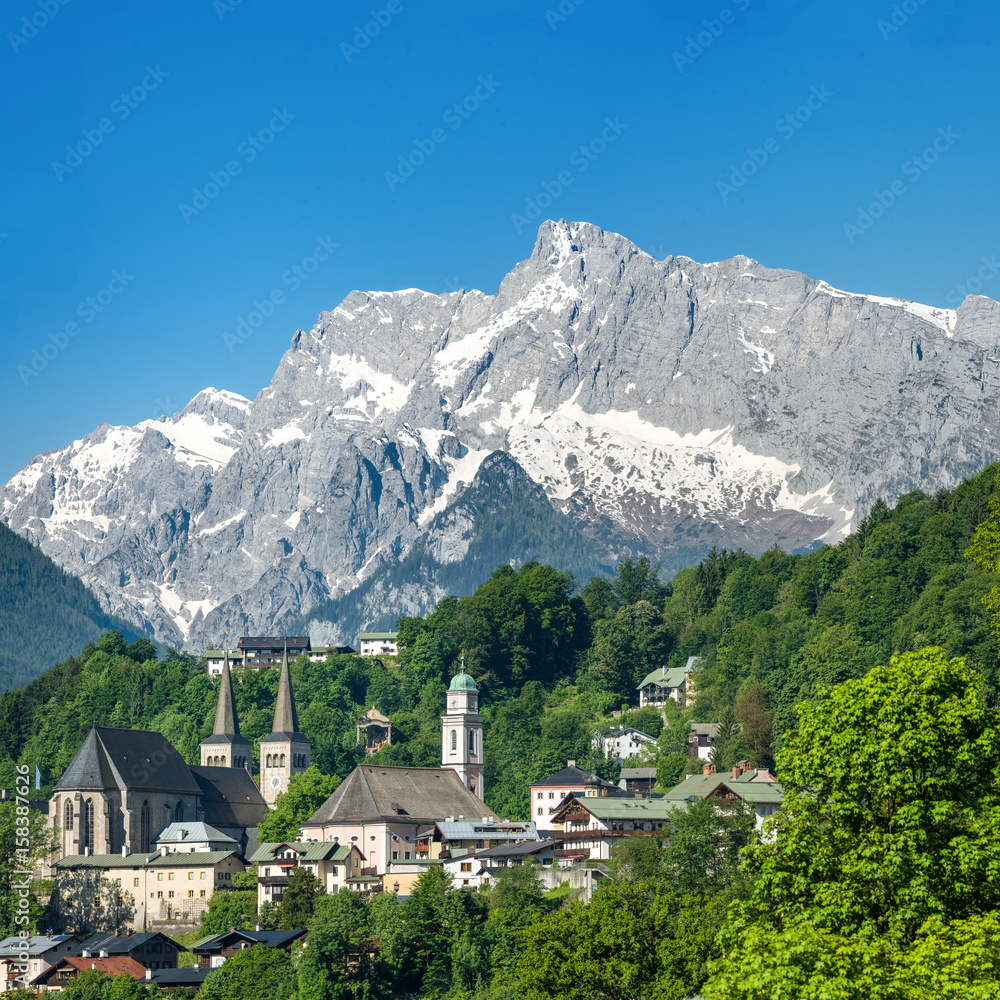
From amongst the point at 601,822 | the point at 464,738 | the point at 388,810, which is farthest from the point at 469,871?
the point at 464,738

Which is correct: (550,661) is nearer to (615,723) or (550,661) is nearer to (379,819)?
(615,723)

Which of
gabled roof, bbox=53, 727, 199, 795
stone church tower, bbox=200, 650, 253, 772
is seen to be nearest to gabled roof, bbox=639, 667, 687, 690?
stone church tower, bbox=200, 650, 253, 772

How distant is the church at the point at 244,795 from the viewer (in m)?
107

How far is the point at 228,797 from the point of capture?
131 metres

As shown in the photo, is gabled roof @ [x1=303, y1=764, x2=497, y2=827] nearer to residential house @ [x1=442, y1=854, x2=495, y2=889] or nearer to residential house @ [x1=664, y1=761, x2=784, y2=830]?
residential house @ [x1=442, y1=854, x2=495, y2=889]

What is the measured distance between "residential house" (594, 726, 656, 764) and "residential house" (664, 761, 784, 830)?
71.1ft

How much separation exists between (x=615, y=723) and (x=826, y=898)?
109 meters

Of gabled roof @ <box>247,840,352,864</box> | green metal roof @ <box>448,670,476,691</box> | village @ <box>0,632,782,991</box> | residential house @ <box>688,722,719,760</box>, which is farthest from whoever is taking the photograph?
green metal roof @ <box>448,670,476,691</box>

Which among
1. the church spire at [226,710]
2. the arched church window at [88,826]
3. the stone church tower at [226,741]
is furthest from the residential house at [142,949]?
the church spire at [226,710]

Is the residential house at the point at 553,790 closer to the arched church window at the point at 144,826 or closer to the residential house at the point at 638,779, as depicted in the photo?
the residential house at the point at 638,779

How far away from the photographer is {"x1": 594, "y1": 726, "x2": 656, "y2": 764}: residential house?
130 metres

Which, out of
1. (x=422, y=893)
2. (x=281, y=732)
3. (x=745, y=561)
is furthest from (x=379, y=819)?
(x=745, y=561)

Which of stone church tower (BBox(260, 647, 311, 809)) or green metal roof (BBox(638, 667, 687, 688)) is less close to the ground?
green metal roof (BBox(638, 667, 687, 688))

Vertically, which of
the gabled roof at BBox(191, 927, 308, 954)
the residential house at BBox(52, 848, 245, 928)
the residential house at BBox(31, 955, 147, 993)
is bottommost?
the residential house at BBox(31, 955, 147, 993)
